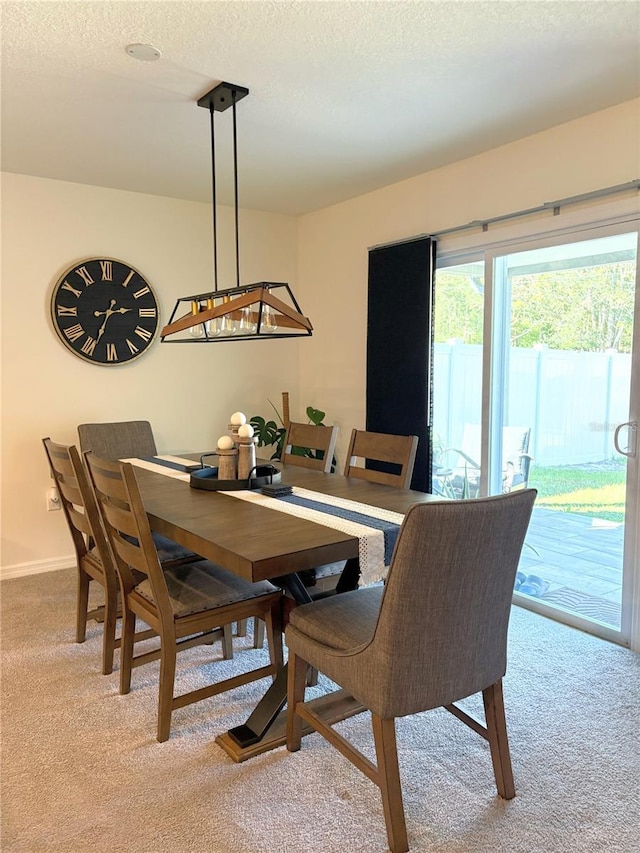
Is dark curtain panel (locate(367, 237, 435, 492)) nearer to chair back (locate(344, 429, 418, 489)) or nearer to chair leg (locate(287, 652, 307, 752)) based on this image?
chair back (locate(344, 429, 418, 489))

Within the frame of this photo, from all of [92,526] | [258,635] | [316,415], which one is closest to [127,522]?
[92,526]

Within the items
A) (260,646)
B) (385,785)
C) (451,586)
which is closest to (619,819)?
(385,785)

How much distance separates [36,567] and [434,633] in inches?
125

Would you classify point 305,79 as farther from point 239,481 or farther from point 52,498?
point 52,498

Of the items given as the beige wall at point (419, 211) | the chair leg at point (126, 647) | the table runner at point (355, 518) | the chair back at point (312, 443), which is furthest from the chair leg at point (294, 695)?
the beige wall at point (419, 211)

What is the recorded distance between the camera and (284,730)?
2.11m

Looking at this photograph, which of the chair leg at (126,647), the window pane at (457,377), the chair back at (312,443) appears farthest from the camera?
the window pane at (457,377)

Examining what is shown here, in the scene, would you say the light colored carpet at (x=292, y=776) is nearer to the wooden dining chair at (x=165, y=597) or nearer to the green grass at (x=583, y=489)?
the wooden dining chair at (x=165, y=597)

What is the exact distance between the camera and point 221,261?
4520 mm

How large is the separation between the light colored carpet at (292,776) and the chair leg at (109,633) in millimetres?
60

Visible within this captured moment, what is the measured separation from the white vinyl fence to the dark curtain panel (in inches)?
7.2

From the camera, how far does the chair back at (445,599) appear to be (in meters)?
1.45

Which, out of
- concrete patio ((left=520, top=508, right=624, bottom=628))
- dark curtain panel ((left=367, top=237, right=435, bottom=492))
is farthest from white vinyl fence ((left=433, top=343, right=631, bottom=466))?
concrete patio ((left=520, top=508, right=624, bottom=628))

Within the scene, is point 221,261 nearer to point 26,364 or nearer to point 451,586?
point 26,364
